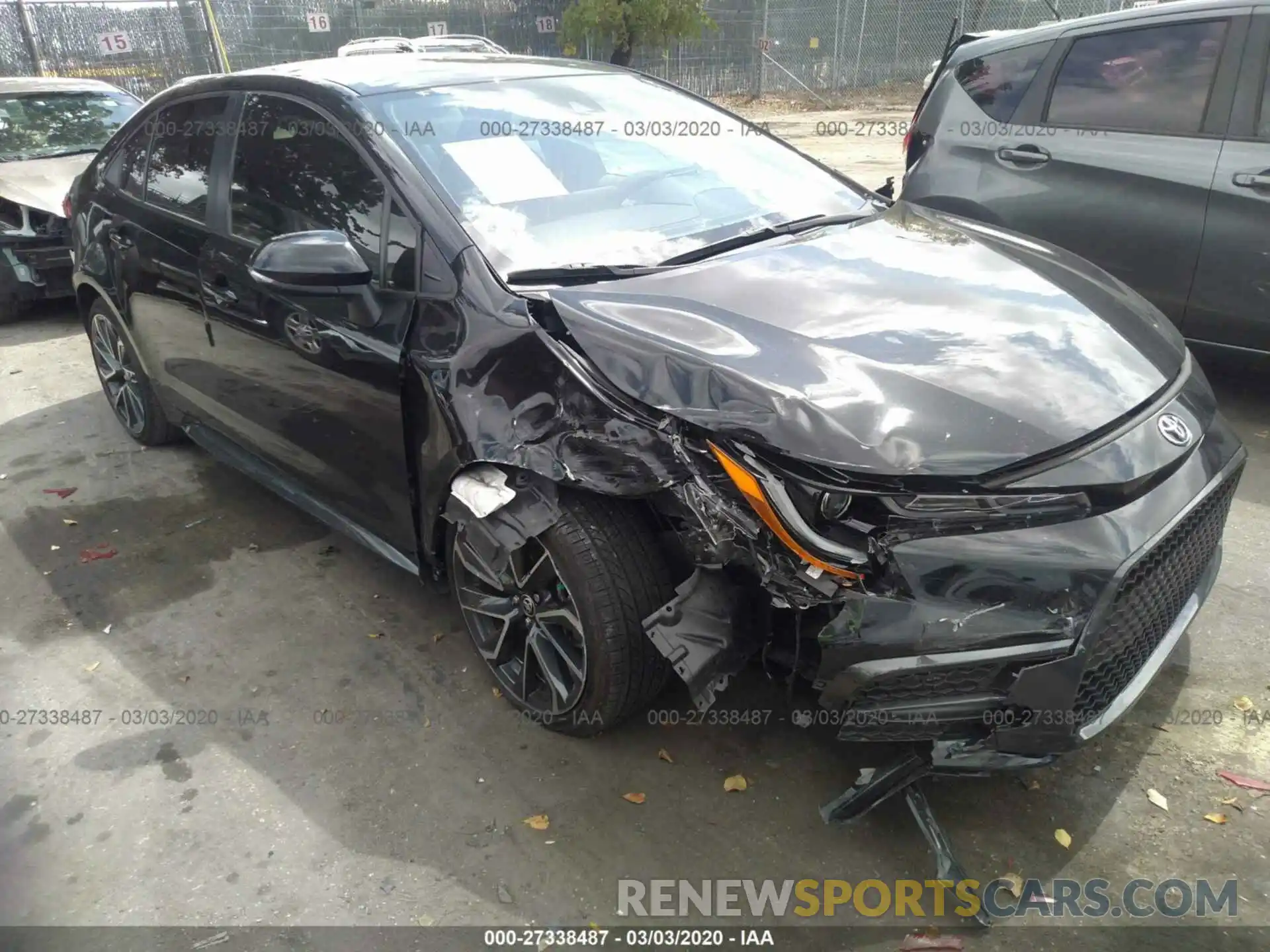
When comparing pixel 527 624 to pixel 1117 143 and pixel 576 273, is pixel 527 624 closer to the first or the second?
pixel 576 273

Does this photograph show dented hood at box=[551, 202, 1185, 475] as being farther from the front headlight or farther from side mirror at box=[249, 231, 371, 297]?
side mirror at box=[249, 231, 371, 297]

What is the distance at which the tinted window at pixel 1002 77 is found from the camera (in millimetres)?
4566

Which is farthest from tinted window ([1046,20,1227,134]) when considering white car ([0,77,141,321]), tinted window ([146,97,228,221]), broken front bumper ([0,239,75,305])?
broken front bumper ([0,239,75,305])

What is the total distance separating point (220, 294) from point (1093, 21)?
4.17 m

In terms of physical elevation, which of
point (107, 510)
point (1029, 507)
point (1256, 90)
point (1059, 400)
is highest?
point (1256, 90)

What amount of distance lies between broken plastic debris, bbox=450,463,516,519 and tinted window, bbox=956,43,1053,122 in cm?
362

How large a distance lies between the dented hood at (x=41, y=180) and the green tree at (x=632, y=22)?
1371cm

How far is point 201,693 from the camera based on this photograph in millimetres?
2988

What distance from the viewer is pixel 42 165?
7.00 m

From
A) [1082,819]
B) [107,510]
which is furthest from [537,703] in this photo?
[107,510]

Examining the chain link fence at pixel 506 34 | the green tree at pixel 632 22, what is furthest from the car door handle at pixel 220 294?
the green tree at pixel 632 22

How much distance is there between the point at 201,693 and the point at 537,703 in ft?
3.81

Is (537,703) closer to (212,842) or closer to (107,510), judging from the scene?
(212,842)

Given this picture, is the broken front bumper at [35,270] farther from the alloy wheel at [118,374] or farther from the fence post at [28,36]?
the fence post at [28,36]
